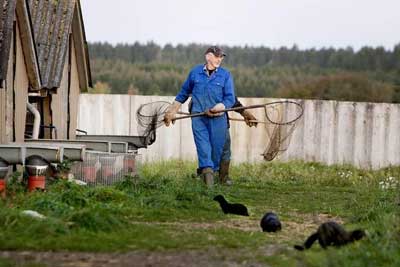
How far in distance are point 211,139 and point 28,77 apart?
347 centimetres

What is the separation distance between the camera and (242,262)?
7.90m

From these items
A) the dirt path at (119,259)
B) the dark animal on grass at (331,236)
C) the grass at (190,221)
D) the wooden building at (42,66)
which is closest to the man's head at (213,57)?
the grass at (190,221)

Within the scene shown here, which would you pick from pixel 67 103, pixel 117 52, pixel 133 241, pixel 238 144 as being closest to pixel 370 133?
pixel 238 144

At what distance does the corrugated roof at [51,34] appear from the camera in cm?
1825

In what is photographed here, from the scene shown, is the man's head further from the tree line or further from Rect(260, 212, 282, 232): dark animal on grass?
the tree line

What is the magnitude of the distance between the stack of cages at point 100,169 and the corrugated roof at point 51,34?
354 cm

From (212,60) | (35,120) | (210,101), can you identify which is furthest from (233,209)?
(35,120)

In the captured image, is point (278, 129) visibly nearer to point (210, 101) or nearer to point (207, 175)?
point (210, 101)

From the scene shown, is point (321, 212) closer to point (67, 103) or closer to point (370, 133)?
point (67, 103)

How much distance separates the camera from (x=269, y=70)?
48219mm

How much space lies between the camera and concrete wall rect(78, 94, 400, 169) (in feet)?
88.4

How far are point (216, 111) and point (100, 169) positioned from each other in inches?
81.3

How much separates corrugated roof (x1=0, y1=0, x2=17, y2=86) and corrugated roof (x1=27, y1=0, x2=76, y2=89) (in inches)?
150

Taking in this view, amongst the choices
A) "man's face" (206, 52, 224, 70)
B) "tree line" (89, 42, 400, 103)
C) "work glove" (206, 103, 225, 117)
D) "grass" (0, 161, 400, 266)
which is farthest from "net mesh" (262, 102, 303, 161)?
"tree line" (89, 42, 400, 103)
